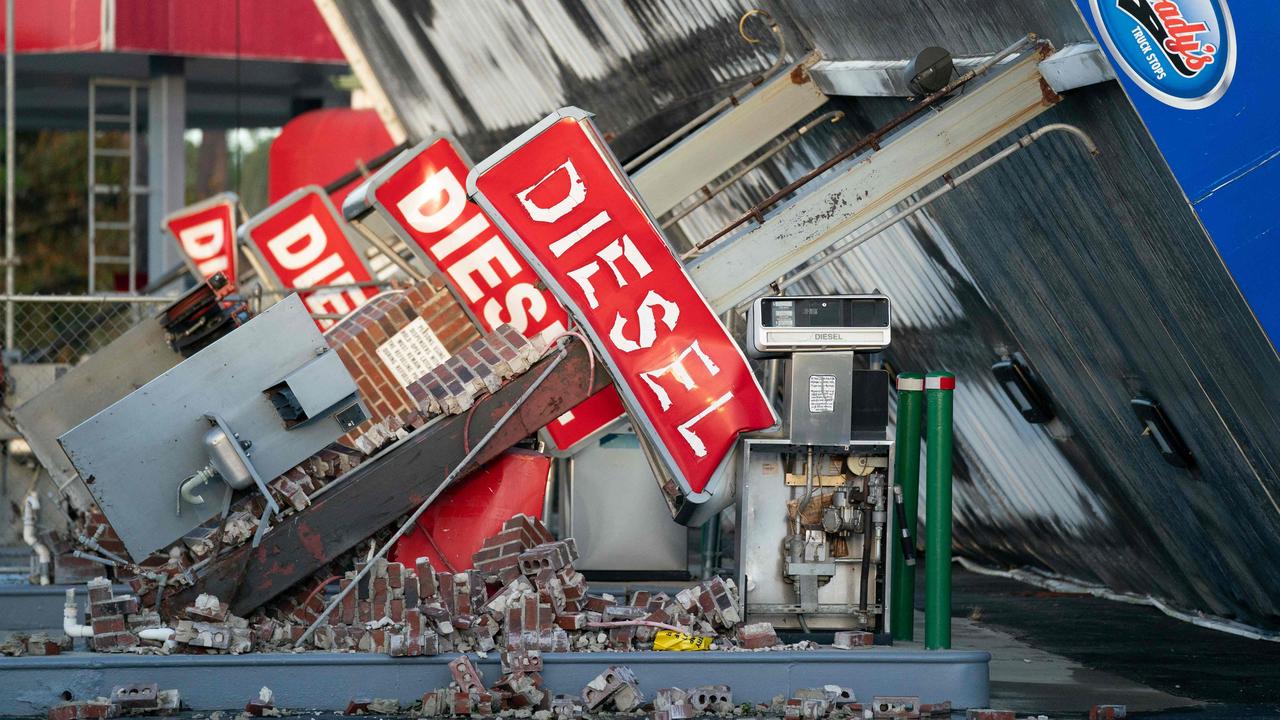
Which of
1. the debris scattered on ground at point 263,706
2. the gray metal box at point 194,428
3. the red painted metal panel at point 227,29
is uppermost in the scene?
the red painted metal panel at point 227,29

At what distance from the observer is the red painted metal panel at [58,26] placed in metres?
22.7

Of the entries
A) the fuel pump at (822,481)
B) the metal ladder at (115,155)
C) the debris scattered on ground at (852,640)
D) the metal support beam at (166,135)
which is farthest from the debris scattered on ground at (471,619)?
the metal support beam at (166,135)

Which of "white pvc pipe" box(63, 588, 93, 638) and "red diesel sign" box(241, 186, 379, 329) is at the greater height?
"red diesel sign" box(241, 186, 379, 329)

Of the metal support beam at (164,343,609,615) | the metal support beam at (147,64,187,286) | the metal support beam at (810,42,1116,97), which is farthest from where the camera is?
the metal support beam at (147,64,187,286)

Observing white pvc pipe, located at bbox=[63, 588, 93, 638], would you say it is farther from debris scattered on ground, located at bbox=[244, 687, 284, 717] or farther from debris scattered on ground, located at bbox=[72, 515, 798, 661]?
debris scattered on ground, located at bbox=[244, 687, 284, 717]

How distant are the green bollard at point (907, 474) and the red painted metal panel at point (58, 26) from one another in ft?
56.5

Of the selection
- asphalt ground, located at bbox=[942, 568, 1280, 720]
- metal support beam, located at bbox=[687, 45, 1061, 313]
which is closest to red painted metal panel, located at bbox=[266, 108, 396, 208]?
asphalt ground, located at bbox=[942, 568, 1280, 720]

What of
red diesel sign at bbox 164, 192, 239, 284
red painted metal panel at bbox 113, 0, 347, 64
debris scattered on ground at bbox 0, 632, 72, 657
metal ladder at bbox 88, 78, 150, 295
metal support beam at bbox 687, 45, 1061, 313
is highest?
red painted metal panel at bbox 113, 0, 347, 64

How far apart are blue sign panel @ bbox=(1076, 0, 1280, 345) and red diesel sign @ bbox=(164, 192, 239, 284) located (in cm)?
1111

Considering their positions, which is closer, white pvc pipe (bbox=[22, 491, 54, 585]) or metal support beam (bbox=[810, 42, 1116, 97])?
metal support beam (bbox=[810, 42, 1116, 97])

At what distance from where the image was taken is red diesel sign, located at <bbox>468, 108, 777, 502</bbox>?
844 centimetres

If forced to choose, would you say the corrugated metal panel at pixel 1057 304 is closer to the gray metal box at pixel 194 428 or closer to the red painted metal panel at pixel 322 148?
the gray metal box at pixel 194 428

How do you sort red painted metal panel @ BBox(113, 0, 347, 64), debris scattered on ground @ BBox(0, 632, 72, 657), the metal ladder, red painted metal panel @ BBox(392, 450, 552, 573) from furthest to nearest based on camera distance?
red painted metal panel @ BBox(113, 0, 347, 64)
the metal ladder
red painted metal panel @ BBox(392, 450, 552, 573)
debris scattered on ground @ BBox(0, 632, 72, 657)

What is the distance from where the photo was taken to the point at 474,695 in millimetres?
7594
